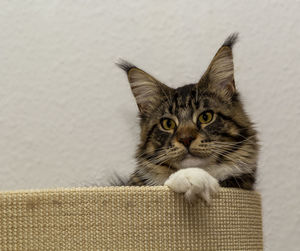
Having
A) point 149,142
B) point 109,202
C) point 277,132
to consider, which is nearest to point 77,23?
point 149,142

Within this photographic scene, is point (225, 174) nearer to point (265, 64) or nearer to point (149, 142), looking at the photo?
point (149, 142)

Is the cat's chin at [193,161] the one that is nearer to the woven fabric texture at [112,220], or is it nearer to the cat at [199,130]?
the cat at [199,130]

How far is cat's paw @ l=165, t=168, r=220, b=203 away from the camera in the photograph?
0.88 metres

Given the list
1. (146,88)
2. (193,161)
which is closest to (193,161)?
(193,161)

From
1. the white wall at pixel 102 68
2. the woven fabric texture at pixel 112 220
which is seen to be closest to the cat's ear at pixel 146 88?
the white wall at pixel 102 68

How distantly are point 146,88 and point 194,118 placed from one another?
0.25 m

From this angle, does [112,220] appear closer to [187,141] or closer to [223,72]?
[187,141]

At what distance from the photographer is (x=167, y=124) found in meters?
1.29

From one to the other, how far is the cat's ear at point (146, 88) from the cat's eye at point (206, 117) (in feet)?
0.55

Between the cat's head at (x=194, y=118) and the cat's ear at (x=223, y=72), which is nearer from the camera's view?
the cat's head at (x=194, y=118)

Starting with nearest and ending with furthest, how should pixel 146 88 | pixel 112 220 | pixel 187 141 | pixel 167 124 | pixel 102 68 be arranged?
pixel 112 220
pixel 187 141
pixel 167 124
pixel 146 88
pixel 102 68

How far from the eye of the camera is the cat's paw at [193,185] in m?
0.88

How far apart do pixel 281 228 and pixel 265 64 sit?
29.6 inches

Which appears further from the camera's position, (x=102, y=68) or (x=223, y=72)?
(x=102, y=68)
